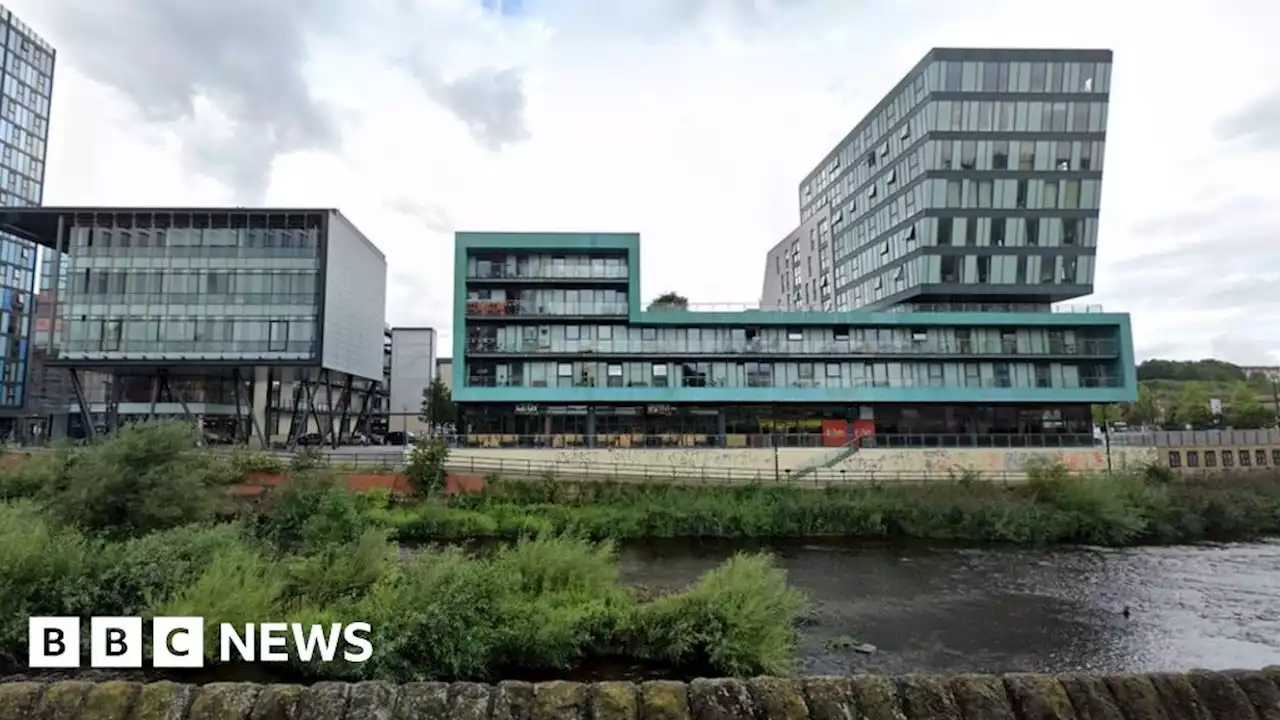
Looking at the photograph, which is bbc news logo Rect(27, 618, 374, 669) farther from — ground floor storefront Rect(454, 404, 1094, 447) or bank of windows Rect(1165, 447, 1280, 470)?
bank of windows Rect(1165, 447, 1280, 470)

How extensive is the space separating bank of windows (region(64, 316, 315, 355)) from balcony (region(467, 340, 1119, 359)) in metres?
15.8

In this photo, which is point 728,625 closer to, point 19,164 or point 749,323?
point 749,323

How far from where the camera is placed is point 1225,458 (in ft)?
162

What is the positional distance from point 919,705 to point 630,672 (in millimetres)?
9154

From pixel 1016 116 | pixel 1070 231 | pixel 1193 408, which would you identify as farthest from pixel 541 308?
pixel 1193 408

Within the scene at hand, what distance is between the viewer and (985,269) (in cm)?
5806

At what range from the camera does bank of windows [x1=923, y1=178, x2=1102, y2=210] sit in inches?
2261

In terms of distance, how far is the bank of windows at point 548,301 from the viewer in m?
51.9

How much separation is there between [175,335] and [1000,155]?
214 ft

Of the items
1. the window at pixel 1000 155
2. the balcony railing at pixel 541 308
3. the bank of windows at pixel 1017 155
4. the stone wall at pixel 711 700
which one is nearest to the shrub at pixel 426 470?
the balcony railing at pixel 541 308

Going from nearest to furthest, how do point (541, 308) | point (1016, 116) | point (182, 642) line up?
1. point (182, 642)
2. point (541, 308)
3. point (1016, 116)

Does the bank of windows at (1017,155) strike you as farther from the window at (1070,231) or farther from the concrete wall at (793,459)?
the concrete wall at (793,459)

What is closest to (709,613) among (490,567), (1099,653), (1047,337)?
(490,567)

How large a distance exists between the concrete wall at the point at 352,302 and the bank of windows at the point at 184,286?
3417 mm
